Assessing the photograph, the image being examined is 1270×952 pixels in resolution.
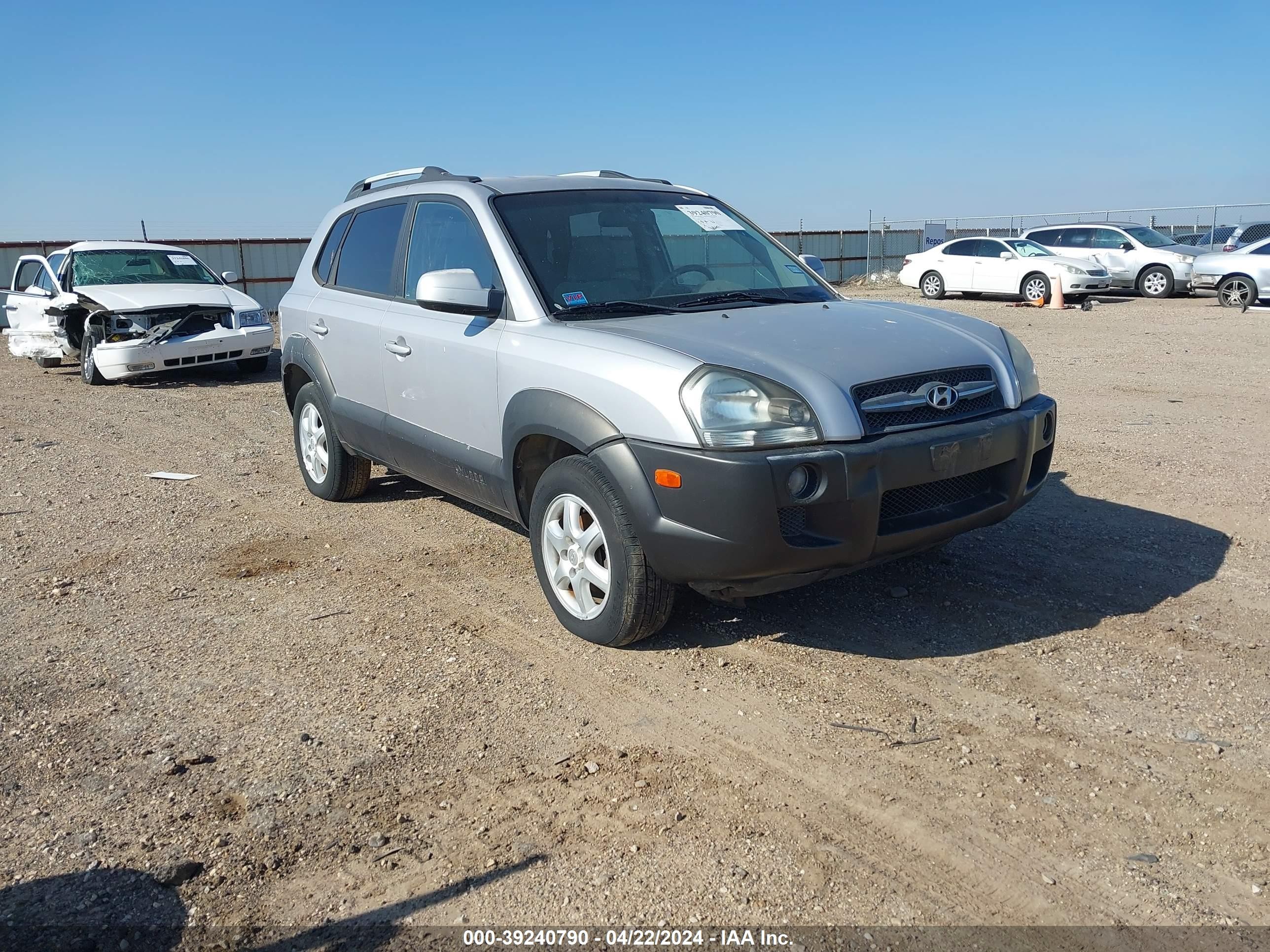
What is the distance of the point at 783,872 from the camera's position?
108 inches

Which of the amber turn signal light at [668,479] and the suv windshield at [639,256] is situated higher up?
the suv windshield at [639,256]

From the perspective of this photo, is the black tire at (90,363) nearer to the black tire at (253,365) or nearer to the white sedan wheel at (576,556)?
the black tire at (253,365)

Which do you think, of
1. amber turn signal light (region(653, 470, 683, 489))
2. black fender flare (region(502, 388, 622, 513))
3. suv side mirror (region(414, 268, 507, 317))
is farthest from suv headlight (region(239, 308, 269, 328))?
amber turn signal light (region(653, 470, 683, 489))

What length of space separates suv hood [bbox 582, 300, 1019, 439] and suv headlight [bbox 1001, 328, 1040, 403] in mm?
53

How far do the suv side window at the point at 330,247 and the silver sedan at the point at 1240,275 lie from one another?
18.1 metres

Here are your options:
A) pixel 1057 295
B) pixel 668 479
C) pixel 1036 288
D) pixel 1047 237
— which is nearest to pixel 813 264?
pixel 668 479

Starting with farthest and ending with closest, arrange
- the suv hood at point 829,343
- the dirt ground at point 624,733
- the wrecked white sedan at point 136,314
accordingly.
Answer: the wrecked white sedan at point 136,314 → the suv hood at point 829,343 → the dirt ground at point 624,733

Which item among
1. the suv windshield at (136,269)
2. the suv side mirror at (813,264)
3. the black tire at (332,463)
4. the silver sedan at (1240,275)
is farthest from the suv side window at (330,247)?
the silver sedan at (1240,275)

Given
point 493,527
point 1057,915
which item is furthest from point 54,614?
point 1057,915

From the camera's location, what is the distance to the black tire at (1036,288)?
843 inches

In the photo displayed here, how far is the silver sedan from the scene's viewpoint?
1916 cm

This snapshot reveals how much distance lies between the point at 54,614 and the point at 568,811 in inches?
120

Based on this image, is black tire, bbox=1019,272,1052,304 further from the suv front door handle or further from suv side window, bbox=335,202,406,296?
the suv front door handle

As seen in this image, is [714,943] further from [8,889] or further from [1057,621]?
[1057,621]
